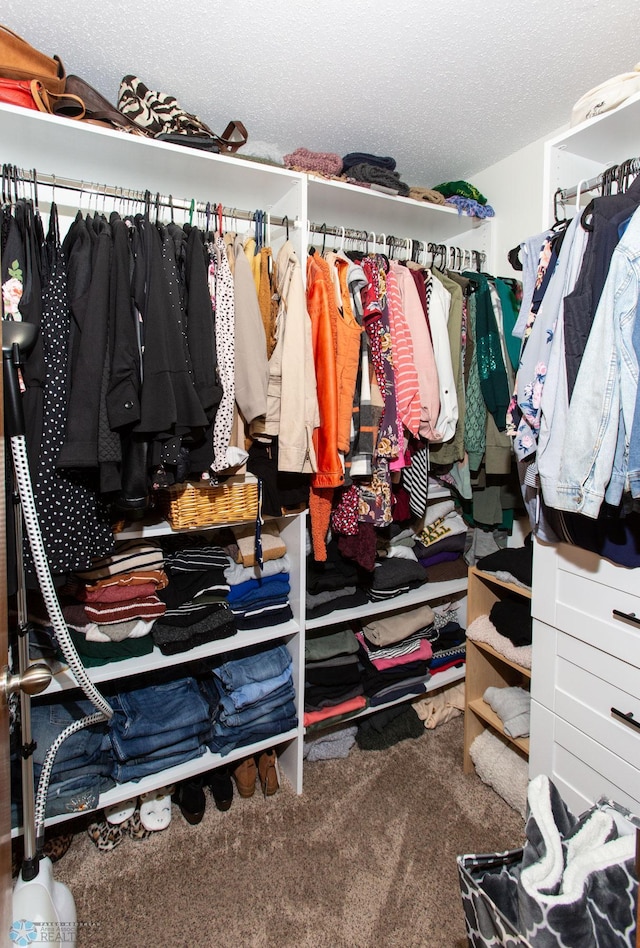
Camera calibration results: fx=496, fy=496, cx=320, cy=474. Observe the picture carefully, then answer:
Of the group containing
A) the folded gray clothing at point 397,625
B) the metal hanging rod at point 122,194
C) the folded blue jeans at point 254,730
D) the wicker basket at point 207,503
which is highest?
the metal hanging rod at point 122,194

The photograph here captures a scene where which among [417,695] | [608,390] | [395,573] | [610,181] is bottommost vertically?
[417,695]

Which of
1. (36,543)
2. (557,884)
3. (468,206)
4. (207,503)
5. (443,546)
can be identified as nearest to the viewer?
(557,884)

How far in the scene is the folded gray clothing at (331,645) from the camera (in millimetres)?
1895

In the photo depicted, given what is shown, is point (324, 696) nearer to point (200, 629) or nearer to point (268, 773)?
point (268, 773)

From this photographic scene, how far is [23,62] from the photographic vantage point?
124cm

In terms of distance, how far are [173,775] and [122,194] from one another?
1.82 metres

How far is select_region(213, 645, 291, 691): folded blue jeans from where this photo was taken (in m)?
1.75

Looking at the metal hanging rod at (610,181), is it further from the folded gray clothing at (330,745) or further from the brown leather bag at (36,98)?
the folded gray clothing at (330,745)

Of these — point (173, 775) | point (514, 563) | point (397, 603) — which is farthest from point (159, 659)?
point (514, 563)

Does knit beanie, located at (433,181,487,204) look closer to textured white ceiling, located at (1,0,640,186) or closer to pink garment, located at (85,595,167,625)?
textured white ceiling, located at (1,0,640,186)

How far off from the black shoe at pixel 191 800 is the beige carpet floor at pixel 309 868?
3 centimetres

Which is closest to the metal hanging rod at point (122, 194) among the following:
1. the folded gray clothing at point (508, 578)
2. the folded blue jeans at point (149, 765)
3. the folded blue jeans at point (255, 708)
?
the folded gray clothing at point (508, 578)

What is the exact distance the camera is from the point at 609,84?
1313 mm

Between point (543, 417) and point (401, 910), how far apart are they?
1.46 metres
